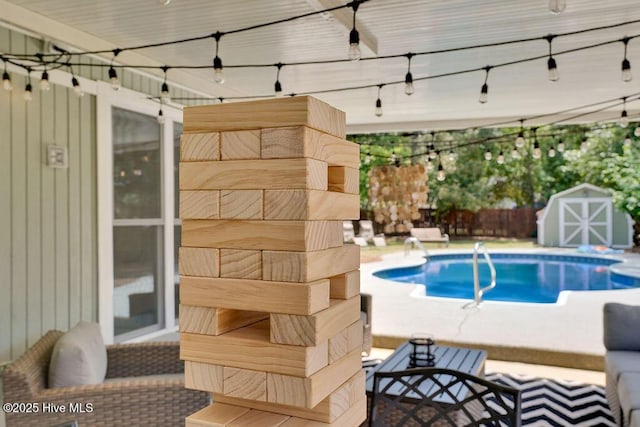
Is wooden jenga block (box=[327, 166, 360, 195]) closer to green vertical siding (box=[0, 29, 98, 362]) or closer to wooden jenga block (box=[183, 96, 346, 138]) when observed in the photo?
wooden jenga block (box=[183, 96, 346, 138])

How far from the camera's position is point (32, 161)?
11.1 feet

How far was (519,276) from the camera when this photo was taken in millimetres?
12125

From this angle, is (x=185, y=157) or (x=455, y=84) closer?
(x=185, y=157)

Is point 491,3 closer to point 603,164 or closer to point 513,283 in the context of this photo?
point 513,283

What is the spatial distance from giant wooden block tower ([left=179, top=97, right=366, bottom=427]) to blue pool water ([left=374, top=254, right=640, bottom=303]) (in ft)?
31.4

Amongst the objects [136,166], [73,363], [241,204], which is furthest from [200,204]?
[136,166]

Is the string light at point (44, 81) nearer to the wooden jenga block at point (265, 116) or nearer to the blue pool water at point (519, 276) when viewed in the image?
the wooden jenga block at point (265, 116)

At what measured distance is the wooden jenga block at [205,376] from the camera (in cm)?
81

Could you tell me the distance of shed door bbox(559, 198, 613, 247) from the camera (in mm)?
15609

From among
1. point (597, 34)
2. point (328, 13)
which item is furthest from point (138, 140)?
point (597, 34)

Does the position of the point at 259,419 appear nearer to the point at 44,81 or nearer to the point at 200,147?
the point at 200,147

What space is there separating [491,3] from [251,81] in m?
2.52

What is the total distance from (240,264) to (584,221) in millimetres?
16957

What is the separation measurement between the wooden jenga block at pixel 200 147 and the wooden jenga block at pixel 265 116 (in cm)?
1
